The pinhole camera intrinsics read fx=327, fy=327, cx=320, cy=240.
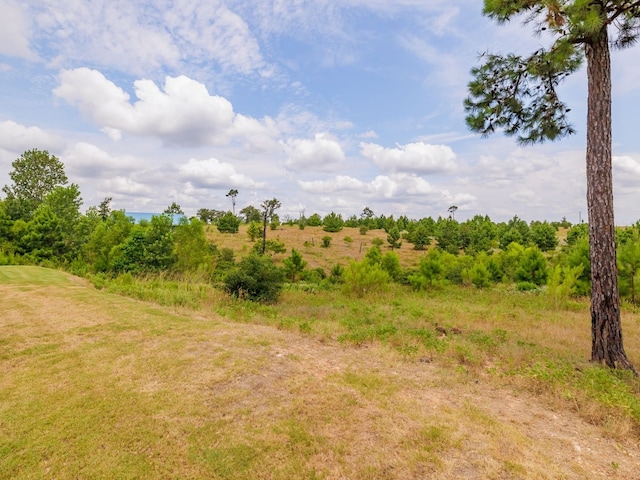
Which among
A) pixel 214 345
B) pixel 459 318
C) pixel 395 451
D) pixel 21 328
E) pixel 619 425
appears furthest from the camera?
pixel 459 318

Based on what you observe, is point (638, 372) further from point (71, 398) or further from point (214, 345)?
point (71, 398)

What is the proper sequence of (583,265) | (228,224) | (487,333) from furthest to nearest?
(228,224)
(583,265)
(487,333)

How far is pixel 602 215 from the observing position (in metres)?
5.30

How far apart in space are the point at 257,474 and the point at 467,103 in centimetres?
737

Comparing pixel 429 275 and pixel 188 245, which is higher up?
pixel 188 245

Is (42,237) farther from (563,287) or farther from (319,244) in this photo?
(563,287)

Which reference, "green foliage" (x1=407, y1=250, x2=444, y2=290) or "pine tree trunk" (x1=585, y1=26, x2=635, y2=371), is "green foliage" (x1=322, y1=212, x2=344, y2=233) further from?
"pine tree trunk" (x1=585, y1=26, x2=635, y2=371)

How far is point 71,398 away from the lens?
3697 millimetres

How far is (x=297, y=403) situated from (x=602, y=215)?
5568mm

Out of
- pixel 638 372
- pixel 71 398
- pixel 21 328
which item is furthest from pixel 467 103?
pixel 21 328

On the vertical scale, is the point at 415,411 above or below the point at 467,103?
below

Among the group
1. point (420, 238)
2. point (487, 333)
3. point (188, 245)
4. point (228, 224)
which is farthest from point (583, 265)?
point (228, 224)

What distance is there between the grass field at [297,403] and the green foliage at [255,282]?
14.7 feet

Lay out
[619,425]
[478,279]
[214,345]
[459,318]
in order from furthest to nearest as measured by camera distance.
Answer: [478,279], [459,318], [214,345], [619,425]
